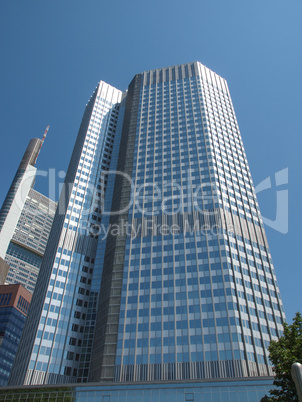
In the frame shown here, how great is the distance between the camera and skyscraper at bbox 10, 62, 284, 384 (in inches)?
2827

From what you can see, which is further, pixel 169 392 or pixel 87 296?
pixel 87 296

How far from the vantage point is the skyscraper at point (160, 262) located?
236 ft

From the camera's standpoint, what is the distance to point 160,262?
86.9m

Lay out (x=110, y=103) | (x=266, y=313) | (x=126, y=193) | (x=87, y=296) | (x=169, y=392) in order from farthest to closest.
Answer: (x=110, y=103)
(x=126, y=193)
(x=87, y=296)
(x=266, y=313)
(x=169, y=392)

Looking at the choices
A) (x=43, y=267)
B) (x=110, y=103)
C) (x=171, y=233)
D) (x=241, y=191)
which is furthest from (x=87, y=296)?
(x=110, y=103)

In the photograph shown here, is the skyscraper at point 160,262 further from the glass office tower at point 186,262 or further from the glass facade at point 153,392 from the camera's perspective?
the glass facade at point 153,392

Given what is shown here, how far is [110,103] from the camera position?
158 m

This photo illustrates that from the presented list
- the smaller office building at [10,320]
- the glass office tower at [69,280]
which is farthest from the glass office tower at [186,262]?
the smaller office building at [10,320]

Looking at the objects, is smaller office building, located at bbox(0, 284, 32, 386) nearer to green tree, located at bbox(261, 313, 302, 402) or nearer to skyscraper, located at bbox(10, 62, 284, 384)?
skyscraper, located at bbox(10, 62, 284, 384)

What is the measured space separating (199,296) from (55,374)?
125 feet

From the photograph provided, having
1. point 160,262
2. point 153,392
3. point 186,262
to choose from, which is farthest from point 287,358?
point 160,262

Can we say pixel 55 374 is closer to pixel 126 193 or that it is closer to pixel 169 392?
pixel 169 392

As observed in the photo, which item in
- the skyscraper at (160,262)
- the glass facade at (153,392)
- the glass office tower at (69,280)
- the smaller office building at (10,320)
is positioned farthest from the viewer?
the smaller office building at (10,320)

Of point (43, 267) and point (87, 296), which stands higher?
point (43, 267)
